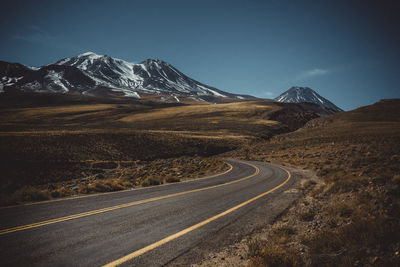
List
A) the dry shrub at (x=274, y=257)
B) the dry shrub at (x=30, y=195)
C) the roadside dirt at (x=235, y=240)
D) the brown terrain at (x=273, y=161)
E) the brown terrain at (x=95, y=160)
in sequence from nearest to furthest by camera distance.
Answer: the dry shrub at (x=274, y=257) → the brown terrain at (x=273, y=161) → the roadside dirt at (x=235, y=240) → the dry shrub at (x=30, y=195) → the brown terrain at (x=95, y=160)

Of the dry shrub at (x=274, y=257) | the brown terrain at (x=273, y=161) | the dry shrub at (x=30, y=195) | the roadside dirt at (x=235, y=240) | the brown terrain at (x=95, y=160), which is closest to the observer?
the dry shrub at (x=274, y=257)

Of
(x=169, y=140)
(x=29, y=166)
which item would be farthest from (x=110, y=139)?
(x=29, y=166)

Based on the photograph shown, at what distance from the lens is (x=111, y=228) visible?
6023mm

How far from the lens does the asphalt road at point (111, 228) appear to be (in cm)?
445

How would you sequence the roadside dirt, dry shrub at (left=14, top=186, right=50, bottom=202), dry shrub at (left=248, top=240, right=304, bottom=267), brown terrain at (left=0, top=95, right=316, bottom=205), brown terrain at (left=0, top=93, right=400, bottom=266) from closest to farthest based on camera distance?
dry shrub at (left=248, top=240, right=304, bottom=267), brown terrain at (left=0, top=93, right=400, bottom=266), the roadside dirt, dry shrub at (left=14, top=186, right=50, bottom=202), brown terrain at (left=0, top=95, right=316, bottom=205)

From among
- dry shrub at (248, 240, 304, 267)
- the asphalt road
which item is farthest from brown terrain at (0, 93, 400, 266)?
the asphalt road

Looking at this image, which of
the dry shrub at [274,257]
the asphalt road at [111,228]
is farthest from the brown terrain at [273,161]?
the asphalt road at [111,228]

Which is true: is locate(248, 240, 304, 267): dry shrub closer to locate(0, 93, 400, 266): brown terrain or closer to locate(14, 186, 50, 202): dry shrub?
locate(0, 93, 400, 266): brown terrain

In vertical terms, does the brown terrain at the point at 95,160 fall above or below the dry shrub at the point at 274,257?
below

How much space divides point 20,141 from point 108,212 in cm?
3321

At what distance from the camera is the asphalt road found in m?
4.45

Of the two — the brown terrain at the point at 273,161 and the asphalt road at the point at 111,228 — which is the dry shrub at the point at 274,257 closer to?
the brown terrain at the point at 273,161

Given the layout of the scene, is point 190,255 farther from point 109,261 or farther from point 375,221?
point 375,221

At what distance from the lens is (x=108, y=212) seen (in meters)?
7.40
